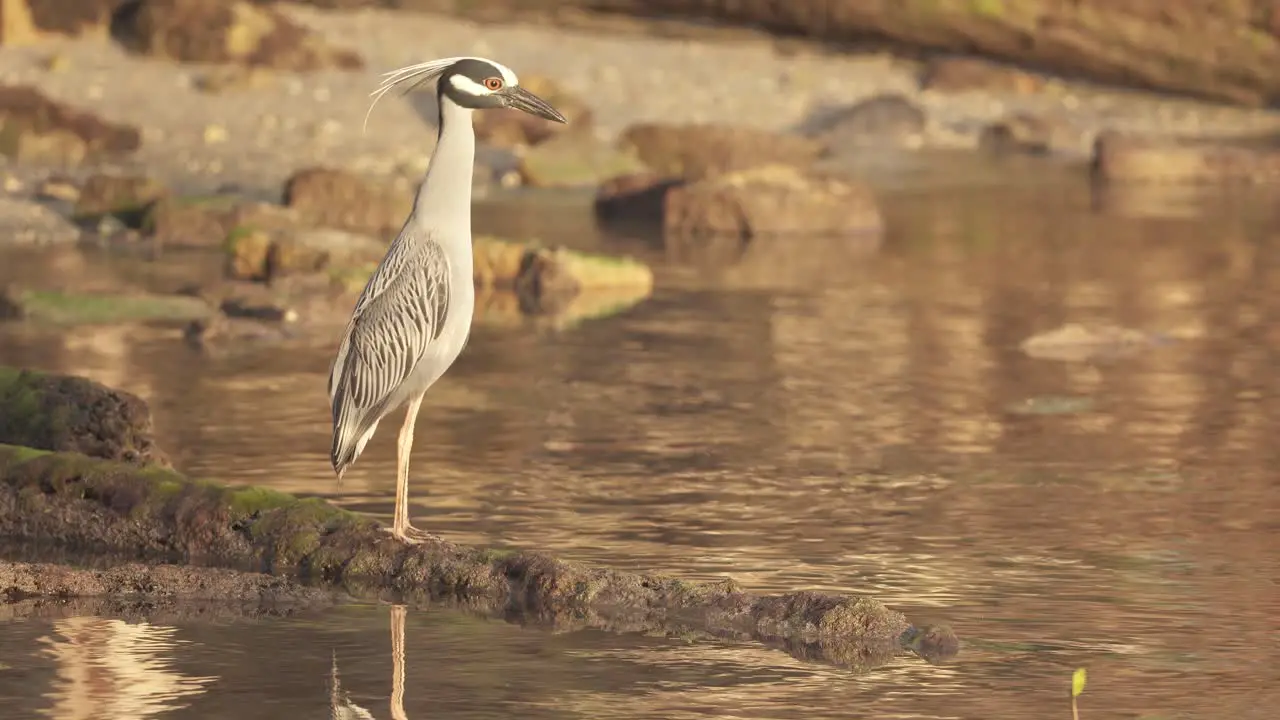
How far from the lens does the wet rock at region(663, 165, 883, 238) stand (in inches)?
931

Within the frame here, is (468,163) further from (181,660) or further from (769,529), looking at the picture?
(181,660)

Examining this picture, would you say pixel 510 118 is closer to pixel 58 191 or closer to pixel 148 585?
pixel 58 191

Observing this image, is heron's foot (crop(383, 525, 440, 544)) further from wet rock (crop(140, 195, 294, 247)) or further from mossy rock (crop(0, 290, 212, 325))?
wet rock (crop(140, 195, 294, 247))

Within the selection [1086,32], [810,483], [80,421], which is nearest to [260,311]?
[810,483]

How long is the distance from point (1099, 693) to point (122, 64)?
25.2 metres

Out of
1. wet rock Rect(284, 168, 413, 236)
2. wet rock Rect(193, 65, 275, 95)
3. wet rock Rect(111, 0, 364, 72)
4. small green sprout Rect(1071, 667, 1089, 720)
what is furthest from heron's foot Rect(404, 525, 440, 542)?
wet rock Rect(111, 0, 364, 72)

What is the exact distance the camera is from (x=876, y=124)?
107ft

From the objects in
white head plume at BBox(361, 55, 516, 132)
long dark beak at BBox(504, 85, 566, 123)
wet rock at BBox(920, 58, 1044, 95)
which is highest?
wet rock at BBox(920, 58, 1044, 95)

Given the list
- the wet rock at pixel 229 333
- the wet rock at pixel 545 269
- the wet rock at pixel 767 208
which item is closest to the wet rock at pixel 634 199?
the wet rock at pixel 767 208

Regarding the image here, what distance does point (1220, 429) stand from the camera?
532 inches

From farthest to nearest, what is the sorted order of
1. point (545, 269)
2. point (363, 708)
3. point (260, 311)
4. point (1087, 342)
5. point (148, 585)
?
point (545, 269) < point (260, 311) < point (1087, 342) < point (148, 585) < point (363, 708)

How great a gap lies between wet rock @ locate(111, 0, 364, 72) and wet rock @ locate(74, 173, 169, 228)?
8.63 m

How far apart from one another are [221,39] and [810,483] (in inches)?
838

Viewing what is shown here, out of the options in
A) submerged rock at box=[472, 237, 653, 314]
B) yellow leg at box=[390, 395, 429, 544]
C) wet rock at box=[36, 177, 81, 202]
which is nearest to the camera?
yellow leg at box=[390, 395, 429, 544]
